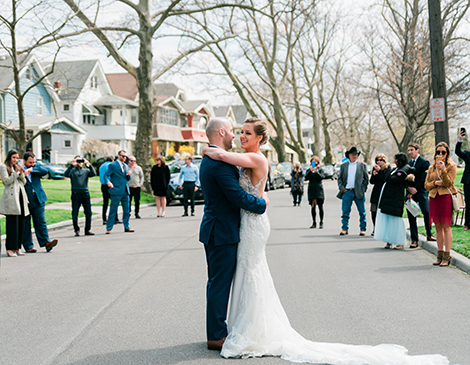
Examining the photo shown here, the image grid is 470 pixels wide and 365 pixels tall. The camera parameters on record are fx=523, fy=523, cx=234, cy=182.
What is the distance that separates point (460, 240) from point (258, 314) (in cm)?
714

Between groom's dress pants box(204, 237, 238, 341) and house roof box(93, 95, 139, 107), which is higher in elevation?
house roof box(93, 95, 139, 107)

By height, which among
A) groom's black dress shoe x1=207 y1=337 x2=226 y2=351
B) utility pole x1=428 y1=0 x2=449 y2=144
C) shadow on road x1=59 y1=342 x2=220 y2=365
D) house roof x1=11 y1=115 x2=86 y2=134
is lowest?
shadow on road x1=59 y1=342 x2=220 y2=365

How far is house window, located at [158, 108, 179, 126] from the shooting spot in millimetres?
57737

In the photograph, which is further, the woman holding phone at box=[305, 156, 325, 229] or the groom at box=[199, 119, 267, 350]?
the woman holding phone at box=[305, 156, 325, 229]

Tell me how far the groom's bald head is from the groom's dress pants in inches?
33.2

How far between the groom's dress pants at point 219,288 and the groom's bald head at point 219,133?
2.77 feet

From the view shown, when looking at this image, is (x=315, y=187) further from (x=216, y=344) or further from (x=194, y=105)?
(x=194, y=105)

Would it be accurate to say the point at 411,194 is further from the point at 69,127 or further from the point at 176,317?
the point at 69,127

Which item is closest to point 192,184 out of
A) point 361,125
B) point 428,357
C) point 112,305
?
point 112,305

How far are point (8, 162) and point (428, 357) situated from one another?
853 cm

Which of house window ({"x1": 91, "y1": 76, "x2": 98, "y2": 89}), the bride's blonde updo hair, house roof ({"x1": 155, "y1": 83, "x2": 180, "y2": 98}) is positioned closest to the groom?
the bride's blonde updo hair

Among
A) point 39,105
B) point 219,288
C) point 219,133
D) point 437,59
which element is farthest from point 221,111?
point 219,288

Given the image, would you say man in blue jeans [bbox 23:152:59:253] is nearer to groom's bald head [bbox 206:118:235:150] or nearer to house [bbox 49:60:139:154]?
groom's bald head [bbox 206:118:235:150]

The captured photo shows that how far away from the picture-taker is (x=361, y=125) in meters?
83.7
